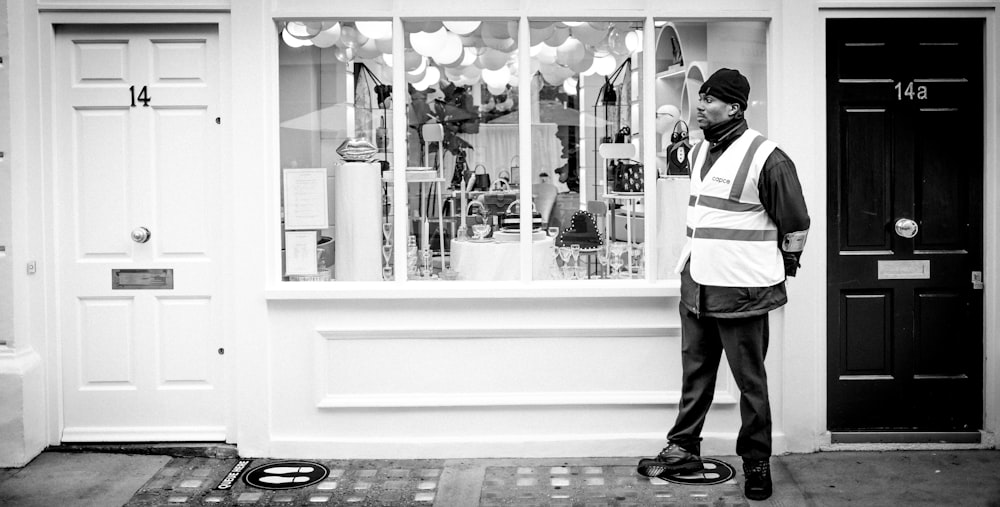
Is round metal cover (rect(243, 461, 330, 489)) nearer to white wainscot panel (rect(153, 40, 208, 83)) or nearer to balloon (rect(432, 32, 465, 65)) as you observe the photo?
white wainscot panel (rect(153, 40, 208, 83))

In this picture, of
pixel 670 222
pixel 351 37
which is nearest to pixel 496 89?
pixel 351 37

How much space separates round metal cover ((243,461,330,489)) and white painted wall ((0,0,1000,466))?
0.13 meters

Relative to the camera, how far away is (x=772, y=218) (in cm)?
477

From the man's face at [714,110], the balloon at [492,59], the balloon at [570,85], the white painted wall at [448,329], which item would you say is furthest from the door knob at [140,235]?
the man's face at [714,110]

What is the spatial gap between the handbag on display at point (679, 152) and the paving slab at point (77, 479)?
3.29 m

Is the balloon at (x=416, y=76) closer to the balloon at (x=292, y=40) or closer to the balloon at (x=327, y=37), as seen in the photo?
the balloon at (x=327, y=37)

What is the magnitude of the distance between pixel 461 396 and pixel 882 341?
2.41m

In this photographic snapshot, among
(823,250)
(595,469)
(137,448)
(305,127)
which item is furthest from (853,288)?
(137,448)

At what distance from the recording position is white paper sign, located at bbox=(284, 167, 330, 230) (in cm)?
570

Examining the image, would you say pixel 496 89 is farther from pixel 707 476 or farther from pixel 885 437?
pixel 885 437

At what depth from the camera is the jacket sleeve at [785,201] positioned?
466 centimetres

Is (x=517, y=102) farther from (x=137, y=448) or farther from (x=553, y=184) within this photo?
(x=137, y=448)

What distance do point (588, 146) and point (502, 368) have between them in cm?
142

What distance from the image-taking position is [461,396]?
5.61 m
